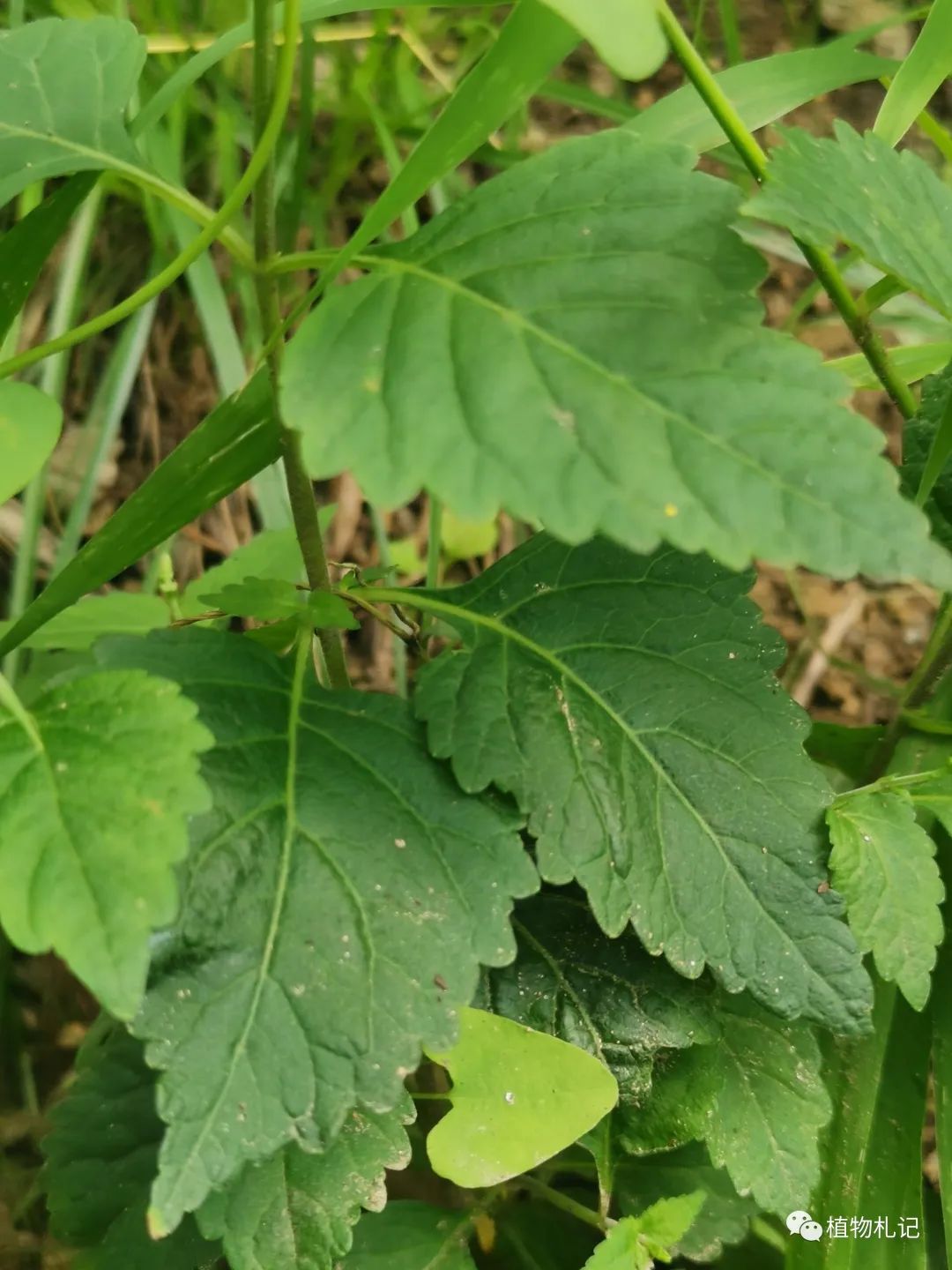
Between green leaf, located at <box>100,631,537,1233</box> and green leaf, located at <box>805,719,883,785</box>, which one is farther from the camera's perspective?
green leaf, located at <box>805,719,883,785</box>

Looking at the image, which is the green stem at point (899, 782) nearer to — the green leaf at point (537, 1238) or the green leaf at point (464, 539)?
the green leaf at point (537, 1238)

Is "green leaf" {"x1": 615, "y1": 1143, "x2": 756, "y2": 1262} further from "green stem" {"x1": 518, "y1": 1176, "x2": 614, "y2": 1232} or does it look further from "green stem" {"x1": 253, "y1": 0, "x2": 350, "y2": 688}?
"green stem" {"x1": 253, "y1": 0, "x2": 350, "y2": 688}

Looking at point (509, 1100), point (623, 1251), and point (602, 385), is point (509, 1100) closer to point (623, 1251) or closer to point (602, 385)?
point (623, 1251)

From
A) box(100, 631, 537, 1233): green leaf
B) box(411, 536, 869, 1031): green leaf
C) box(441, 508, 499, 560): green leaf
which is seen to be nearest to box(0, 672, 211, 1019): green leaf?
box(100, 631, 537, 1233): green leaf

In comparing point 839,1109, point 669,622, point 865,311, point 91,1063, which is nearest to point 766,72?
point 865,311

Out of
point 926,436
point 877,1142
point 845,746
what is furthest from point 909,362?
point 877,1142

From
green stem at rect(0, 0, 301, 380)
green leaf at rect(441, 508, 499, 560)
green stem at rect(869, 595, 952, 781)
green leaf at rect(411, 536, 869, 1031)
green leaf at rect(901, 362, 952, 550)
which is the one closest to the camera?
green stem at rect(0, 0, 301, 380)

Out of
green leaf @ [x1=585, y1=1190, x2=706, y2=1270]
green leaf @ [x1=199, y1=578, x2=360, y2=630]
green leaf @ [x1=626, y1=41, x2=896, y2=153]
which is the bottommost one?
green leaf @ [x1=585, y1=1190, x2=706, y2=1270]

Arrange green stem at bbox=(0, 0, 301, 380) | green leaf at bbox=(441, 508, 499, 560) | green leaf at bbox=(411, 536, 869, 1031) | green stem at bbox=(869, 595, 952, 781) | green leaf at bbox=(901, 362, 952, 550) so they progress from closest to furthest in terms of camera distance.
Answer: green stem at bbox=(0, 0, 301, 380) < green leaf at bbox=(411, 536, 869, 1031) < green leaf at bbox=(901, 362, 952, 550) < green stem at bbox=(869, 595, 952, 781) < green leaf at bbox=(441, 508, 499, 560)
